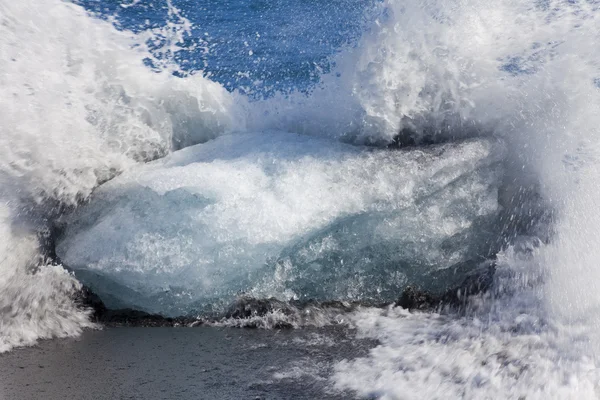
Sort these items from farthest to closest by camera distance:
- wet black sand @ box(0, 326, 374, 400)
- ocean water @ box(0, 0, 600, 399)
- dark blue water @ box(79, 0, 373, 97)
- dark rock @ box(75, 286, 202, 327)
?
dark blue water @ box(79, 0, 373, 97) < dark rock @ box(75, 286, 202, 327) < ocean water @ box(0, 0, 600, 399) < wet black sand @ box(0, 326, 374, 400)

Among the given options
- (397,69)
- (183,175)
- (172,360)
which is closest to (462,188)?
(397,69)

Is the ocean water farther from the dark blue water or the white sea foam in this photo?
the dark blue water

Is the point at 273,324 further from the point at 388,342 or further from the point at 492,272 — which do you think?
the point at 492,272

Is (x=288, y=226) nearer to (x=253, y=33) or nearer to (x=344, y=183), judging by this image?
(x=344, y=183)

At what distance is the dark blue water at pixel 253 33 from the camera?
189 inches

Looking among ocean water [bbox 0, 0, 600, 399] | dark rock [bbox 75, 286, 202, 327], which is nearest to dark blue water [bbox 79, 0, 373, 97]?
ocean water [bbox 0, 0, 600, 399]

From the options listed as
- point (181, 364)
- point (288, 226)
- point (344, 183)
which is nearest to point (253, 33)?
point (344, 183)

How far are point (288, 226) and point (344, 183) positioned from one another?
357 millimetres

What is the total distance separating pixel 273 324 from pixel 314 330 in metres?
0.17

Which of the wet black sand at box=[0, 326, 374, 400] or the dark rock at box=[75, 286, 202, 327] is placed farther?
the dark rock at box=[75, 286, 202, 327]

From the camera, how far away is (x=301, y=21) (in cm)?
549

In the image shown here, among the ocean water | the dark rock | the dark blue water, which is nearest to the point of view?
the ocean water

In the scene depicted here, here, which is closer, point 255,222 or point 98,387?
point 98,387

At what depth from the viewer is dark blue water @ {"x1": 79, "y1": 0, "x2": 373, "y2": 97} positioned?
4789mm
